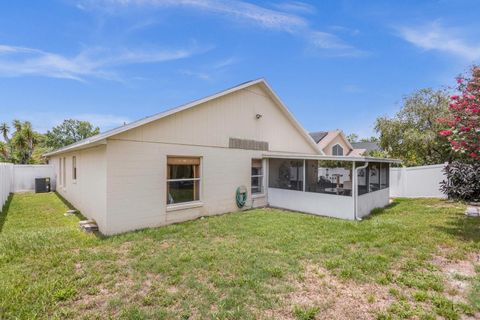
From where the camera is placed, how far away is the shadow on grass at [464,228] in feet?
22.1

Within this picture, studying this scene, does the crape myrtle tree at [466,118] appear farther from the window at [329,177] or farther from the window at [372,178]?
the window at [329,177]

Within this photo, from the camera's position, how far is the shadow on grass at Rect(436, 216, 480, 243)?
673cm

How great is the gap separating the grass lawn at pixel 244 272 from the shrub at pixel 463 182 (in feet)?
18.6

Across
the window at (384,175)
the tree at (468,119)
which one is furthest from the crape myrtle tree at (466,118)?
the window at (384,175)

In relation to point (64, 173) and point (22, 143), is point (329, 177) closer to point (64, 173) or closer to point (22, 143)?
point (64, 173)

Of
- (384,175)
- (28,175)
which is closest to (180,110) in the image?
(384,175)

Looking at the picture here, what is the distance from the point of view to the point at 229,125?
10125 millimetres

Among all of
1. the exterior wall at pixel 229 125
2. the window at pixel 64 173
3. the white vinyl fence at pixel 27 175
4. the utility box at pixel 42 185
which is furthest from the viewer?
the white vinyl fence at pixel 27 175

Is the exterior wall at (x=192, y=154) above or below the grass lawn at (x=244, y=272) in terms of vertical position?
above

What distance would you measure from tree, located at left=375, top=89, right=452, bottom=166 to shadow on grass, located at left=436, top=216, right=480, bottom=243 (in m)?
10.0

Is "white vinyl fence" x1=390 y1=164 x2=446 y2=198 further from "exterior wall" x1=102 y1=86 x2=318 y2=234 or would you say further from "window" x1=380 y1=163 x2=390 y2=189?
"exterior wall" x1=102 y1=86 x2=318 y2=234

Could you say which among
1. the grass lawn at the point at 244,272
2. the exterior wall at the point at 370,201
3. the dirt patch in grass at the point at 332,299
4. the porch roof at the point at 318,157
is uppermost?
the porch roof at the point at 318,157

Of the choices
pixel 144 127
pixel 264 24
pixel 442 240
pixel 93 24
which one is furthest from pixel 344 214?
pixel 93 24

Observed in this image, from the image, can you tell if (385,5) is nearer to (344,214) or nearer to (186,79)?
(344,214)
